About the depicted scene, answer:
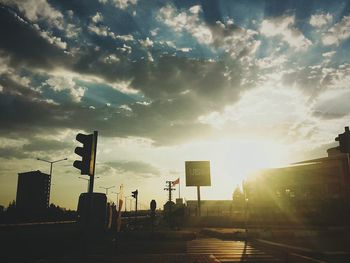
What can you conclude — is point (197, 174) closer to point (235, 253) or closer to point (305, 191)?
point (305, 191)

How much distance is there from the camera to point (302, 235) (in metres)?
22.2

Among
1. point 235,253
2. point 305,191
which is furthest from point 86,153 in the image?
point 305,191

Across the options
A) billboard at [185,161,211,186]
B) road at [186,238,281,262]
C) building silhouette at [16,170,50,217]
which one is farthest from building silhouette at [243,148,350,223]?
building silhouette at [16,170,50,217]

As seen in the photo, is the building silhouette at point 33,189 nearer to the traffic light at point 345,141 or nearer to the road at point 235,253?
the road at point 235,253

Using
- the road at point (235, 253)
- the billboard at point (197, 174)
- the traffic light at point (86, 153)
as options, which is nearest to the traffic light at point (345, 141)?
the road at point (235, 253)

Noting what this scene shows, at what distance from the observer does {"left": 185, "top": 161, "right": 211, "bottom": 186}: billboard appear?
57406 millimetres

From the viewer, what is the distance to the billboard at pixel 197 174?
188 feet

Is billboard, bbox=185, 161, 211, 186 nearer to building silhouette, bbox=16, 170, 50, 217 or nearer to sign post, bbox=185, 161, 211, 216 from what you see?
sign post, bbox=185, 161, 211, 216

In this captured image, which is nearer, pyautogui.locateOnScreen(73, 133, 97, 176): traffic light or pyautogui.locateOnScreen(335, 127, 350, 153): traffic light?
pyautogui.locateOnScreen(73, 133, 97, 176): traffic light

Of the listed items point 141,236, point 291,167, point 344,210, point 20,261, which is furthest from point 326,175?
point 20,261

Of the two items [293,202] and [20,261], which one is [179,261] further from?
[293,202]

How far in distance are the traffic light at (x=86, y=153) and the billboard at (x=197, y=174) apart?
49176 millimetres

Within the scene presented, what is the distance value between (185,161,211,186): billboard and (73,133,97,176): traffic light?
49.2 metres

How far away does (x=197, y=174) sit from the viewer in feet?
189
